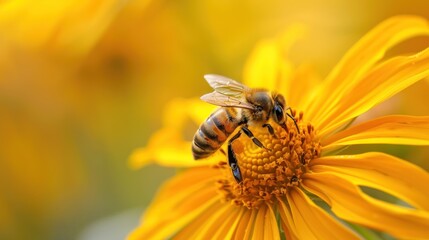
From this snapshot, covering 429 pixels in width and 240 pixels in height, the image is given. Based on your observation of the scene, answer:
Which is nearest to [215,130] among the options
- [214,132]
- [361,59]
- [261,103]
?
[214,132]

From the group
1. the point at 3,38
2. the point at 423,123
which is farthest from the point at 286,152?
the point at 3,38

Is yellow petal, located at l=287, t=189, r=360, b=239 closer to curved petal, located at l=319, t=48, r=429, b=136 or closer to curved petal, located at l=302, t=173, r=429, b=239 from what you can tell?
curved petal, located at l=302, t=173, r=429, b=239

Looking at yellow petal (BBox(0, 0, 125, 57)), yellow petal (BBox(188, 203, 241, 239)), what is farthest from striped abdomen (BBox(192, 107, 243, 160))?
yellow petal (BBox(0, 0, 125, 57))

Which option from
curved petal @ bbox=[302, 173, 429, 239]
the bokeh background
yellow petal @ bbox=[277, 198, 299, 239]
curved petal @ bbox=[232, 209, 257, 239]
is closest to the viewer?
curved petal @ bbox=[302, 173, 429, 239]

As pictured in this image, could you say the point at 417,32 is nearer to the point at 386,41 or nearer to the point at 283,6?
the point at 386,41

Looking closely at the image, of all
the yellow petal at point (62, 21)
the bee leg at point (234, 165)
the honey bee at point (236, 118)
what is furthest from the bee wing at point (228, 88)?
the yellow petal at point (62, 21)

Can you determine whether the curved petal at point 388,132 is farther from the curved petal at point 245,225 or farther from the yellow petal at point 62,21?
the yellow petal at point 62,21

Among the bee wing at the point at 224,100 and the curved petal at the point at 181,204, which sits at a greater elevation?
the bee wing at the point at 224,100

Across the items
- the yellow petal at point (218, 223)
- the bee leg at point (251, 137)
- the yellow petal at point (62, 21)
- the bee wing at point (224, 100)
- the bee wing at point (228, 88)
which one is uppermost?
the yellow petal at point (62, 21)
